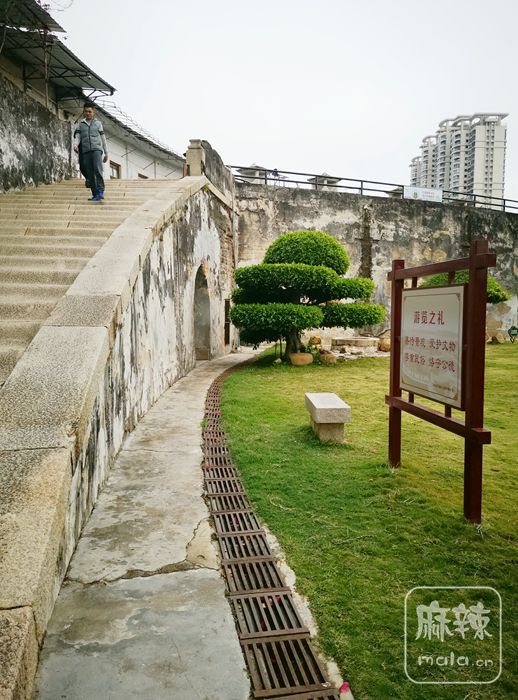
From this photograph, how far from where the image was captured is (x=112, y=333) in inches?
142

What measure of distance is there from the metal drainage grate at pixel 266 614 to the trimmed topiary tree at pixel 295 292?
6921 millimetres

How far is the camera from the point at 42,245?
503cm

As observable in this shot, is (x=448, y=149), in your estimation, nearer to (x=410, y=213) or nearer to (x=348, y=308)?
(x=410, y=213)

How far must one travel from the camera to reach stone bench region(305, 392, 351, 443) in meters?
4.29

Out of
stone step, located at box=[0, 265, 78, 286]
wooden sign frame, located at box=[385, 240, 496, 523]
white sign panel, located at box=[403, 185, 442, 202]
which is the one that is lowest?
wooden sign frame, located at box=[385, 240, 496, 523]

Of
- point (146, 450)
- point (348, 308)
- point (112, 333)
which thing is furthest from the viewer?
point (348, 308)

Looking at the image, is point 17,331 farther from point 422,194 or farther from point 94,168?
point 422,194

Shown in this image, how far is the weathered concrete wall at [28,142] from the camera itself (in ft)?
22.4

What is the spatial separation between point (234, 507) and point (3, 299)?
2.73 meters

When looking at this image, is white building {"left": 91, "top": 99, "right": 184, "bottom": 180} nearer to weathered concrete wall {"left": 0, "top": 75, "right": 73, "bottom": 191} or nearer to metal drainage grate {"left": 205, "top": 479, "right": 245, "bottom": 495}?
weathered concrete wall {"left": 0, "top": 75, "right": 73, "bottom": 191}

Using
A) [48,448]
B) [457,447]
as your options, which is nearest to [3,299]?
[48,448]

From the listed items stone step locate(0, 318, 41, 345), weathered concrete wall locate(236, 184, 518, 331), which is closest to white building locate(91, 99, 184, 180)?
weathered concrete wall locate(236, 184, 518, 331)

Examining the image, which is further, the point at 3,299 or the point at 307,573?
the point at 3,299

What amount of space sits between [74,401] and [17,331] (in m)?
A: 1.39
